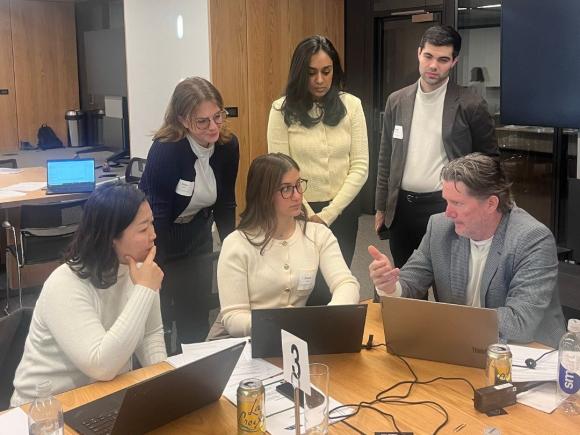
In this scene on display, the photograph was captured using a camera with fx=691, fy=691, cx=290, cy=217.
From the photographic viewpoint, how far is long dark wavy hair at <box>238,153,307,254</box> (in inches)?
98.0

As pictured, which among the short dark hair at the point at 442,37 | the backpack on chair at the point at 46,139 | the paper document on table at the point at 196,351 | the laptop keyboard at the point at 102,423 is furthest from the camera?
the backpack on chair at the point at 46,139

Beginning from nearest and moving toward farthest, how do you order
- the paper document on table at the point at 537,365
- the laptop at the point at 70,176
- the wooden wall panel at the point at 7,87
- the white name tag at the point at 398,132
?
the paper document on table at the point at 537,365, the white name tag at the point at 398,132, the laptop at the point at 70,176, the wooden wall panel at the point at 7,87

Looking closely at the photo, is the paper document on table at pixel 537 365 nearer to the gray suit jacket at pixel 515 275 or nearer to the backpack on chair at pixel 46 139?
the gray suit jacket at pixel 515 275

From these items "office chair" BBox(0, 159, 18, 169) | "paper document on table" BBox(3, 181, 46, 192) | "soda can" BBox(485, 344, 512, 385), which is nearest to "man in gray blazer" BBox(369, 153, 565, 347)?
"soda can" BBox(485, 344, 512, 385)

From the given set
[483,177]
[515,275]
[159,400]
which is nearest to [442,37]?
[483,177]

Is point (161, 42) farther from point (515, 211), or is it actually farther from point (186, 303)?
point (515, 211)

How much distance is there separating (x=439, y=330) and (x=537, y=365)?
280mm

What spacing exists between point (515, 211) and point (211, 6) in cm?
431

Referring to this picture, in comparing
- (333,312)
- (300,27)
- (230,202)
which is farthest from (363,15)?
(333,312)

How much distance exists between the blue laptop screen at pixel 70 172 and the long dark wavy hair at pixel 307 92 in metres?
2.01

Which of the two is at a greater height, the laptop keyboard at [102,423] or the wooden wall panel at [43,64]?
the wooden wall panel at [43,64]

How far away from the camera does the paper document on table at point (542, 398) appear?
172 cm

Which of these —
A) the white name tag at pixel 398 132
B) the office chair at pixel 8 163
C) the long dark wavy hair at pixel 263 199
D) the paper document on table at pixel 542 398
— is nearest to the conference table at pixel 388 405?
the paper document on table at pixel 542 398

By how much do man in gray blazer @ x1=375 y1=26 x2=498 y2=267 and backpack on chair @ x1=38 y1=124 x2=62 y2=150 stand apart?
7.50 m
